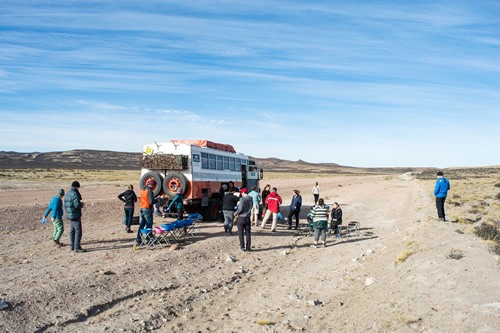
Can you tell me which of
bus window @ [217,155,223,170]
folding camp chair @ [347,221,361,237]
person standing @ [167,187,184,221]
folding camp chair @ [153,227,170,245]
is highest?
bus window @ [217,155,223,170]

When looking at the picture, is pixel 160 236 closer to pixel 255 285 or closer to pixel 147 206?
pixel 147 206

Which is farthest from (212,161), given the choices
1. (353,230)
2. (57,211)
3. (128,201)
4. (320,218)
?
Result: (57,211)

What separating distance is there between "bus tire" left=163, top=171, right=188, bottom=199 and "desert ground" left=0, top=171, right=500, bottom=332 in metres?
3.24

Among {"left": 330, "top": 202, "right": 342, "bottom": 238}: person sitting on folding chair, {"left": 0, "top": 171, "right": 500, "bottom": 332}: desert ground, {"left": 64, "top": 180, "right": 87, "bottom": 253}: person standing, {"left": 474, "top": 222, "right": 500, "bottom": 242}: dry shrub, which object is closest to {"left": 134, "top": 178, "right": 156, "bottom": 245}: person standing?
{"left": 0, "top": 171, "right": 500, "bottom": 332}: desert ground

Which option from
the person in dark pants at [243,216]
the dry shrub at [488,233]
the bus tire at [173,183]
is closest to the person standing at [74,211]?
the person in dark pants at [243,216]

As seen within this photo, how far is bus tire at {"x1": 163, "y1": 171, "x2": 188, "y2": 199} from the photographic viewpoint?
1800 centimetres

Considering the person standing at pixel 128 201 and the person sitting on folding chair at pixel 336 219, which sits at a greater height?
the person standing at pixel 128 201

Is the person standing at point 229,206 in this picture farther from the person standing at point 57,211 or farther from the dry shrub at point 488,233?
the dry shrub at point 488,233

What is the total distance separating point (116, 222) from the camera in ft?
64.2

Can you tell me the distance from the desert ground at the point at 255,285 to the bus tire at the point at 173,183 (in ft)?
10.6

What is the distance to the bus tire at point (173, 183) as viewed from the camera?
18.0 m

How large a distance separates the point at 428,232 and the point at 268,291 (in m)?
7.17

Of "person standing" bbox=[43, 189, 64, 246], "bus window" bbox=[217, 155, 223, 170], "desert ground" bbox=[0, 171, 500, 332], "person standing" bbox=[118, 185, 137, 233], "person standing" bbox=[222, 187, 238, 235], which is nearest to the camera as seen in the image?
"desert ground" bbox=[0, 171, 500, 332]

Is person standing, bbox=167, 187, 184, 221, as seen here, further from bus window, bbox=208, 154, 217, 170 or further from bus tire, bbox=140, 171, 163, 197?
bus window, bbox=208, 154, 217, 170
